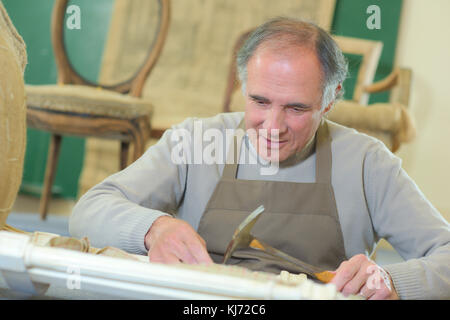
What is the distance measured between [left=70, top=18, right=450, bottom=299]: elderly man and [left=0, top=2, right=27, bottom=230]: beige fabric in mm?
224

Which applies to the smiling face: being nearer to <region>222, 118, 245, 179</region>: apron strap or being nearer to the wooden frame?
<region>222, 118, 245, 179</region>: apron strap

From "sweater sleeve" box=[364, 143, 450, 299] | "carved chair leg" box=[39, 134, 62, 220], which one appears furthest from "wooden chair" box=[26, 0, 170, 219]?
"sweater sleeve" box=[364, 143, 450, 299]

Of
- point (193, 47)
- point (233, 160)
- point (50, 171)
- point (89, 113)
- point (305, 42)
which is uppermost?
point (305, 42)

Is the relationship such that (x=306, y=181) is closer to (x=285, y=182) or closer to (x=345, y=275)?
(x=285, y=182)

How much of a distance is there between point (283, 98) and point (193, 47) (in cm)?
253

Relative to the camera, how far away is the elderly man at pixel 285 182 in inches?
47.4

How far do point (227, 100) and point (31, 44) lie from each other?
5.13 feet

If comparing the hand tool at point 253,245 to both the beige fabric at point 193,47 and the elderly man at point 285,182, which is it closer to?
the elderly man at point 285,182

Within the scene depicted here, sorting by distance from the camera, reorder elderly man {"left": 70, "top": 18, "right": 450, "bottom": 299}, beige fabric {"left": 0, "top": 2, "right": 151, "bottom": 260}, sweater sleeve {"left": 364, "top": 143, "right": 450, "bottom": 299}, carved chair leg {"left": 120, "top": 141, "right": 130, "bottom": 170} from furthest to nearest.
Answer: carved chair leg {"left": 120, "top": 141, "right": 130, "bottom": 170}
elderly man {"left": 70, "top": 18, "right": 450, "bottom": 299}
sweater sleeve {"left": 364, "top": 143, "right": 450, "bottom": 299}
beige fabric {"left": 0, "top": 2, "right": 151, "bottom": 260}

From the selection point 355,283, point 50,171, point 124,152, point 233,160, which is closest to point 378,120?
point 124,152

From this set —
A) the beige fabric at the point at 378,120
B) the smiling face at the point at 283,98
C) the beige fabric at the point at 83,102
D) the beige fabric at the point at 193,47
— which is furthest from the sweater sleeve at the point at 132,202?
the beige fabric at the point at 193,47

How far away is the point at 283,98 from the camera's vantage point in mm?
1211

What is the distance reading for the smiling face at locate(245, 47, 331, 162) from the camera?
47.8 inches

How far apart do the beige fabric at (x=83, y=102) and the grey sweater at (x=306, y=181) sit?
0.98m
